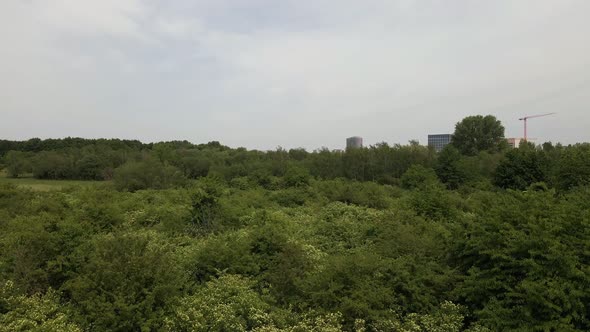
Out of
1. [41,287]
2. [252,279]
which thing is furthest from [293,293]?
[41,287]

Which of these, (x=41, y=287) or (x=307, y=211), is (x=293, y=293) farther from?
(x=307, y=211)

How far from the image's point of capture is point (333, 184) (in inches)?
1177

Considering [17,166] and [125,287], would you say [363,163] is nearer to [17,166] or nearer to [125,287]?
[125,287]

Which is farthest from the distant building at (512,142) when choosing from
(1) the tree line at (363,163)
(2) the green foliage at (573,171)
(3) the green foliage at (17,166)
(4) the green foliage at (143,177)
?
(3) the green foliage at (17,166)

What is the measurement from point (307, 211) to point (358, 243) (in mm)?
9063

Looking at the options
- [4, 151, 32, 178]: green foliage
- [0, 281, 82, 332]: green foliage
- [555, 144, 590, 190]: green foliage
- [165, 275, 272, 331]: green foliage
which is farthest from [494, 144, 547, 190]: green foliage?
[4, 151, 32, 178]: green foliage

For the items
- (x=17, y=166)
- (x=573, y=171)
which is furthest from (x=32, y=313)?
(x=17, y=166)

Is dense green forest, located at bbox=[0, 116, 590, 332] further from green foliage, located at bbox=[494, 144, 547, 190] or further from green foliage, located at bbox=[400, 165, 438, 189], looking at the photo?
green foliage, located at bbox=[494, 144, 547, 190]

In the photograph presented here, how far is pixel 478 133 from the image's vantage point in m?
58.1

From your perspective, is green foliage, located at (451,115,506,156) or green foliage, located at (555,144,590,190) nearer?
green foliage, located at (555,144,590,190)

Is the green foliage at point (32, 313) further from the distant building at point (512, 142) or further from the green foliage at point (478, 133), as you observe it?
the green foliage at point (478, 133)

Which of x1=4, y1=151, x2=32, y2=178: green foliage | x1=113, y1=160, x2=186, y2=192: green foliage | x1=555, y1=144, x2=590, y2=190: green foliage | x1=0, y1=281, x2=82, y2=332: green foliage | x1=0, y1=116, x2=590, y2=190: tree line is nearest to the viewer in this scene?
x1=0, y1=281, x2=82, y2=332: green foliage

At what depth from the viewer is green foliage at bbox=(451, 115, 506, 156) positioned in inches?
2255

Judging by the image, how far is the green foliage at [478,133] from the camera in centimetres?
5728
